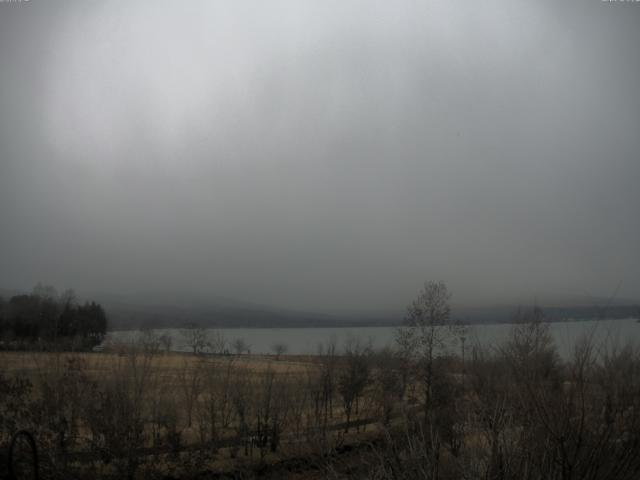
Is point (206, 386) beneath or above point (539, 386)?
beneath

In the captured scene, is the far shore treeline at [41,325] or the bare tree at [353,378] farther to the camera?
the bare tree at [353,378]

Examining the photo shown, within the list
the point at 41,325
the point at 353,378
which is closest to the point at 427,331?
the point at 353,378

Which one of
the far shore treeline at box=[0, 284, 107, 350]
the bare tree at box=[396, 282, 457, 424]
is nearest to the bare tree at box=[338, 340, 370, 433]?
the bare tree at box=[396, 282, 457, 424]

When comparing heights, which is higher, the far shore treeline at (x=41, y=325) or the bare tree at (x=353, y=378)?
the far shore treeline at (x=41, y=325)

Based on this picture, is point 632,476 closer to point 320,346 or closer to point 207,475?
point 207,475

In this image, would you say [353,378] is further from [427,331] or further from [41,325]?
[41,325]

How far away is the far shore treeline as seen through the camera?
2429cm

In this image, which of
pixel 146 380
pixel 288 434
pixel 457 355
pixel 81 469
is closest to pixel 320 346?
pixel 457 355

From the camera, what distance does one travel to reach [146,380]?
22.2 meters

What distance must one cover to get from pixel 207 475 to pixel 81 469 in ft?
20.6

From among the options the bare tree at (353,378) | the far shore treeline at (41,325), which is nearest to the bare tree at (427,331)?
the bare tree at (353,378)

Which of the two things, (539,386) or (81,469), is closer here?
(539,386)

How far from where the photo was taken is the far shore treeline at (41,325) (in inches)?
956

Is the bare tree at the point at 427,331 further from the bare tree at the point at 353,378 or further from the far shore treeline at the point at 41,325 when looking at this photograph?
the far shore treeline at the point at 41,325
